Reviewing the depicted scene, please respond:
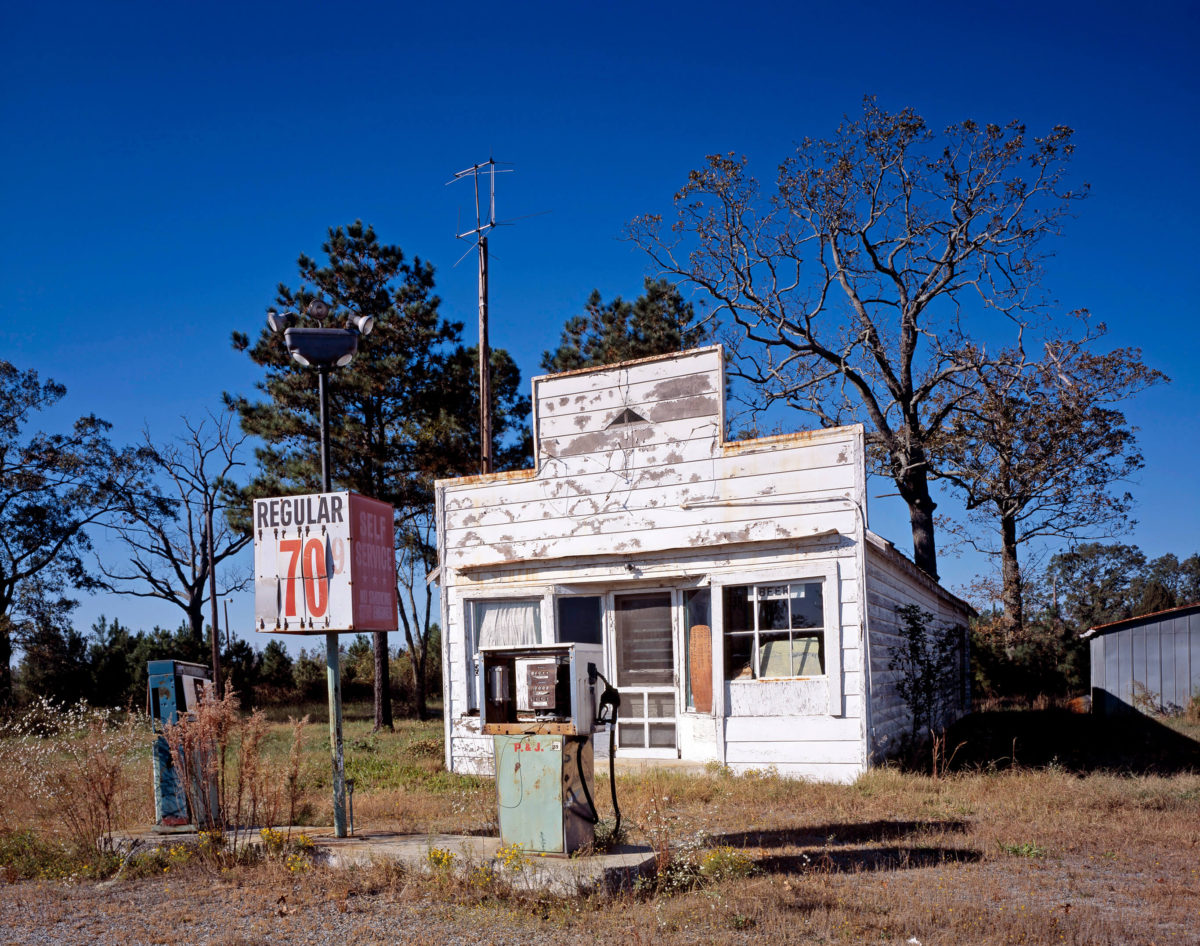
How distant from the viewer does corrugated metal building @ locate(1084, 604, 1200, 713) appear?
21.9 meters

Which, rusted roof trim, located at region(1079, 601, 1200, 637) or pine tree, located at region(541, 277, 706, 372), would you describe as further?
pine tree, located at region(541, 277, 706, 372)

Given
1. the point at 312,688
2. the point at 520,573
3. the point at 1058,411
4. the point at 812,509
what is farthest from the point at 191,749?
the point at 312,688

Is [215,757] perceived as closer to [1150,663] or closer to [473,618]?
[473,618]

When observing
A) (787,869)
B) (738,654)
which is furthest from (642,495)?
(787,869)

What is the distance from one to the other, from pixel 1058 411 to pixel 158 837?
24.7 meters

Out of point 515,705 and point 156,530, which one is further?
point 156,530

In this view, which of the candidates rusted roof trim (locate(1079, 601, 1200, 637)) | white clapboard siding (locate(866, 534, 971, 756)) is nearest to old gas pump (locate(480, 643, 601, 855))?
white clapboard siding (locate(866, 534, 971, 756))

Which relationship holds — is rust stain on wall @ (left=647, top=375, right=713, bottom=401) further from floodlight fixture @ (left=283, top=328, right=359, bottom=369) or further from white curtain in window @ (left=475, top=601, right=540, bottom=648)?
floodlight fixture @ (left=283, top=328, right=359, bottom=369)

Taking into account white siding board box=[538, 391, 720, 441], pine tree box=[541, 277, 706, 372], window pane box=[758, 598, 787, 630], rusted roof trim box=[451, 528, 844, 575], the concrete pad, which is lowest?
the concrete pad

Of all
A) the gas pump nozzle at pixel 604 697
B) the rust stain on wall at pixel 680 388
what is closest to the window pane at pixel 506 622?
the rust stain on wall at pixel 680 388

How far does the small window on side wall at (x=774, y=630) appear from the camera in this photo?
11.7 metres

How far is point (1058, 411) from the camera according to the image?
2669cm

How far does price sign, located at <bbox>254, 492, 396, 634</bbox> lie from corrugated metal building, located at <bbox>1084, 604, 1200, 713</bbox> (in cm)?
1955

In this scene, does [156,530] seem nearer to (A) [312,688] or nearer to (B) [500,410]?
(A) [312,688]
